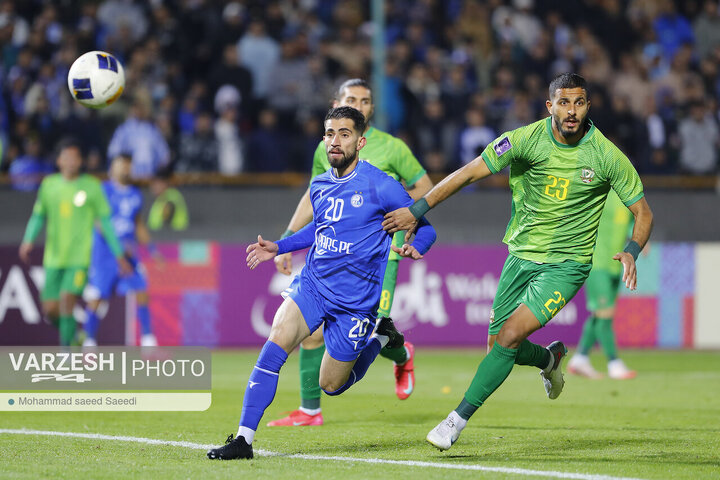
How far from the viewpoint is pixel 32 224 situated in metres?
12.4

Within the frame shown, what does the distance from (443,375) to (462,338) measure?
3.14 metres

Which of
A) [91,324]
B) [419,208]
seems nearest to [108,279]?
[91,324]

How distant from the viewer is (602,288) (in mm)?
12375

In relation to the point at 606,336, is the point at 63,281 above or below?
above

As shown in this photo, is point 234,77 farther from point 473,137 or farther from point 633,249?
point 633,249

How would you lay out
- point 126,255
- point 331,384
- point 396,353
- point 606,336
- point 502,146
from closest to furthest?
point 502,146 → point 331,384 → point 396,353 → point 606,336 → point 126,255

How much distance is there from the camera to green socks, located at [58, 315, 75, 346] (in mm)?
12288

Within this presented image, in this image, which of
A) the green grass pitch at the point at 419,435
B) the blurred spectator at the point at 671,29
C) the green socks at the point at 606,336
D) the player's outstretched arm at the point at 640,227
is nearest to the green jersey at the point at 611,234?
the green socks at the point at 606,336

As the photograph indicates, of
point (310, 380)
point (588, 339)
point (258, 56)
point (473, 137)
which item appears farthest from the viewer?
point (258, 56)

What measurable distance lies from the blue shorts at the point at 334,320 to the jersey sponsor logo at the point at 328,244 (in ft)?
0.66

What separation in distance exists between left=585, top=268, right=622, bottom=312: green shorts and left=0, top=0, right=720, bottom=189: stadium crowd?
12.8 feet

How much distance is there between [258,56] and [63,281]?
5.82 meters

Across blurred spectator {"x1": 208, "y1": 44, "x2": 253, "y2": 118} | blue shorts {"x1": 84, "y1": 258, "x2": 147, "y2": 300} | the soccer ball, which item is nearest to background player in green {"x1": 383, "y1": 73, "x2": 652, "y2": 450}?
the soccer ball

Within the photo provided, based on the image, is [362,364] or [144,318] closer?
[362,364]
